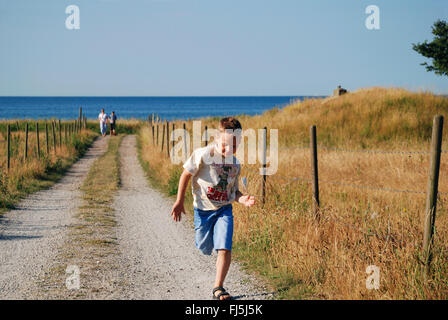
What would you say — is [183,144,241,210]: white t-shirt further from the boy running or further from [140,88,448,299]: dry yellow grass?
[140,88,448,299]: dry yellow grass

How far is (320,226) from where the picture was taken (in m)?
5.99

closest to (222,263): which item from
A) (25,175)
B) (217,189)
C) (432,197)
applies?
(217,189)

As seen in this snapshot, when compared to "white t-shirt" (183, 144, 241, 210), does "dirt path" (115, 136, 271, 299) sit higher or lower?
lower

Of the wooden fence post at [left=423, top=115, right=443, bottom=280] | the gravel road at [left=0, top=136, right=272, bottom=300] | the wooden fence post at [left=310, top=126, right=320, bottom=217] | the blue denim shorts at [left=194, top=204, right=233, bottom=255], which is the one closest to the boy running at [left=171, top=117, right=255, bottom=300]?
the blue denim shorts at [left=194, top=204, right=233, bottom=255]

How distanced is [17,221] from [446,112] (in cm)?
2014

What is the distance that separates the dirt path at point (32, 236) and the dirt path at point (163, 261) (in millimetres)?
995

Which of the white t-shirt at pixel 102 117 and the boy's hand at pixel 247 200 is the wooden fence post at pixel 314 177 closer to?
the boy's hand at pixel 247 200

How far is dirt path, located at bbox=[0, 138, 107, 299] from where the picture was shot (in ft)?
16.7

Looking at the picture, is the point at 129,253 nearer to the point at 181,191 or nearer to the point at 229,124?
the point at 181,191

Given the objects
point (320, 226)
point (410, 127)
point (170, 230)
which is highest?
point (410, 127)

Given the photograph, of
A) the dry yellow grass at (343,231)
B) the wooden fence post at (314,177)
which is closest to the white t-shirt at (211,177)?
the dry yellow grass at (343,231)

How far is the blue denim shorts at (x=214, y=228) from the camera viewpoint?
4.45 metres
